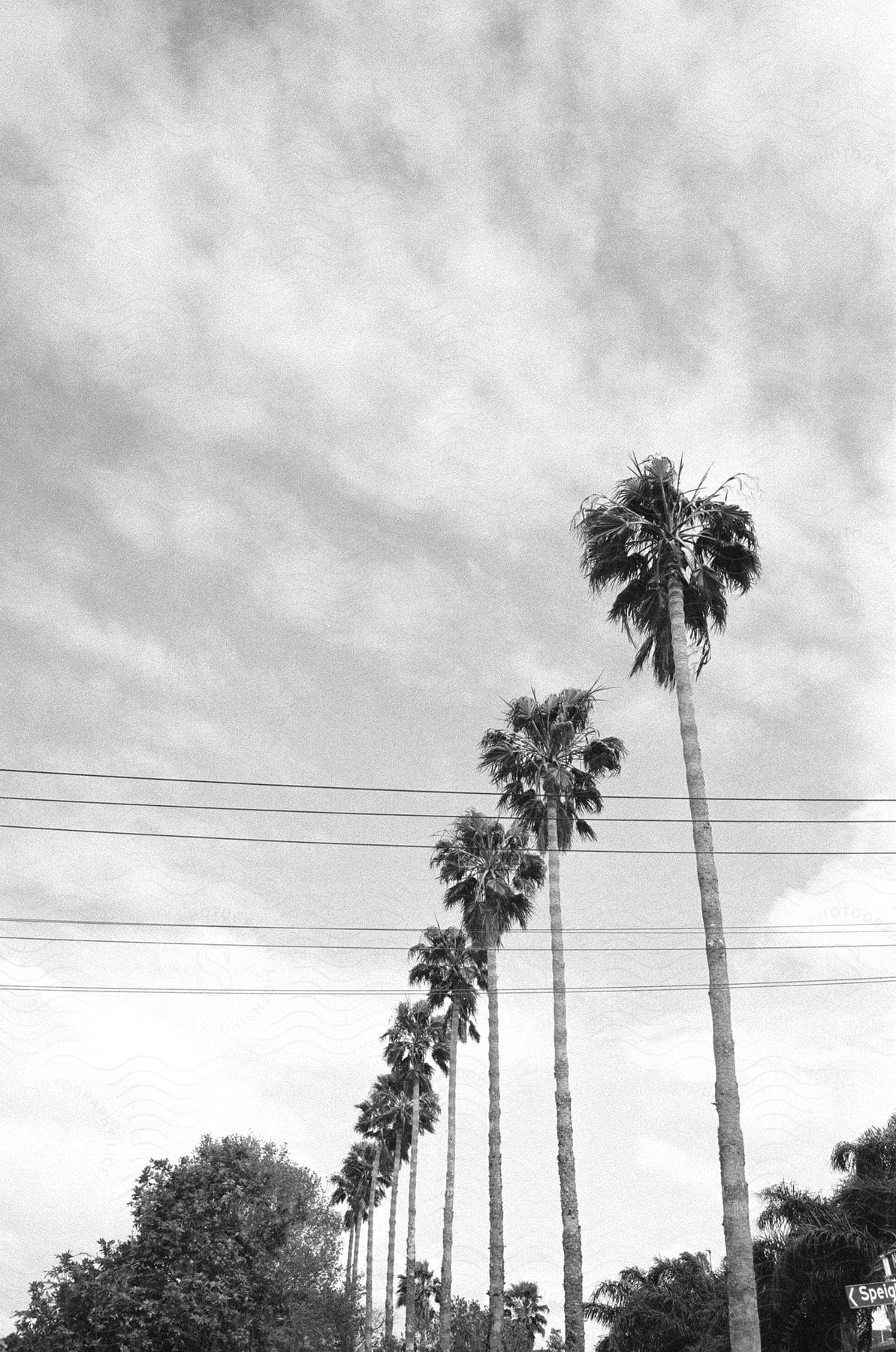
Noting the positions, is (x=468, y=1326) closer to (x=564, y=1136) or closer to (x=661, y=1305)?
(x=661, y=1305)

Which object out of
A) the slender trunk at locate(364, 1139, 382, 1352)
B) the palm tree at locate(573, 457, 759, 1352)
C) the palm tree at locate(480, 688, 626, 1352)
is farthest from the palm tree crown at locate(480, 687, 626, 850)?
the slender trunk at locate(364, 1139, 382, 1352)

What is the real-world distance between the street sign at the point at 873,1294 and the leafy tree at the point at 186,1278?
19587 millimetres

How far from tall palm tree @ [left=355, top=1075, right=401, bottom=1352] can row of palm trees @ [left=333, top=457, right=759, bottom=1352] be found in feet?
21.9

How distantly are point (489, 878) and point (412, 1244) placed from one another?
2787 cm

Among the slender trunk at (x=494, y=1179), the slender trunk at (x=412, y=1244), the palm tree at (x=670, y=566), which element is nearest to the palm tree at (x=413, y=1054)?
the slender trunk at (x=412, y=1244)

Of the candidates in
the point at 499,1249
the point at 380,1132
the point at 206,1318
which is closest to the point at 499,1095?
the point at 499,1249

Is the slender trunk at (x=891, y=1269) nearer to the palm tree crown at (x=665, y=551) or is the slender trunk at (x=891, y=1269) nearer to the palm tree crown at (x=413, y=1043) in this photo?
the palm tree crown at (x=665, y=551)

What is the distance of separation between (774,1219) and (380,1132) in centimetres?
4966

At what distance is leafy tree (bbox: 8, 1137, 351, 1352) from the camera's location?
93.4 ft

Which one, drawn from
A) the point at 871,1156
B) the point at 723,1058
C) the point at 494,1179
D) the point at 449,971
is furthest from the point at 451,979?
the point at 723,1058

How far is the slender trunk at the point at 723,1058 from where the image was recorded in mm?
14273

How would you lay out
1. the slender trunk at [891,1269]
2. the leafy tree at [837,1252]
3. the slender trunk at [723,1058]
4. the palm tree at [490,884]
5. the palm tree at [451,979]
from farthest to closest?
the palm tree at [451,979] → the palm tree at [490,884] → the leafy tree at [837,1252] → the slender trunk at [891,1269] → the slender trunk at [723,1058]

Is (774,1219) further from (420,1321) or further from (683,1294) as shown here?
(420,1321)

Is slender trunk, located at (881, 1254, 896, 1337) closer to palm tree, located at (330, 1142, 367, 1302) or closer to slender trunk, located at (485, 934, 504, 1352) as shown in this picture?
slender trunk, located at (485, 934, 504, 1352)
